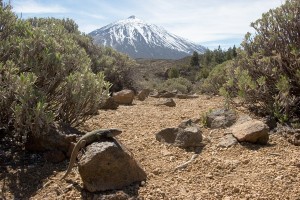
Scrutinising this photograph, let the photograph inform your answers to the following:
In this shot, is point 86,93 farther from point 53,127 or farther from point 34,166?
point 34,166

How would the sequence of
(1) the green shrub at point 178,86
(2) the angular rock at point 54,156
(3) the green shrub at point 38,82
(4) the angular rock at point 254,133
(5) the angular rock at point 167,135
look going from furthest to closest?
1. (1) the green shrub at point 178,86
2. (5) the angular rock at point 167,135
3. (4) the angular rock at point 254,133
4. (2) the angular rock at point 54,156
5. (3) the green shrub at point 38,82

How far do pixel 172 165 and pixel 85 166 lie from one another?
1222 mm

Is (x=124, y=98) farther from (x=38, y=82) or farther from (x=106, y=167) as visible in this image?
(x=106, y=167)

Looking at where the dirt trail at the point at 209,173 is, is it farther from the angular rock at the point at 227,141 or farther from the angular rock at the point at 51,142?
the angular rock at the point at 51,142

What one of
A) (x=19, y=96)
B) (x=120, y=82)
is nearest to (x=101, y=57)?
(x=120, y=82)

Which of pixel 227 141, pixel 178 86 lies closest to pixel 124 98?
pixel 227 141

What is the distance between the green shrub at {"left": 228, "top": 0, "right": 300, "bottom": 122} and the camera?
5742mm

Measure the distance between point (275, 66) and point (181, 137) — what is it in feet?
7.46

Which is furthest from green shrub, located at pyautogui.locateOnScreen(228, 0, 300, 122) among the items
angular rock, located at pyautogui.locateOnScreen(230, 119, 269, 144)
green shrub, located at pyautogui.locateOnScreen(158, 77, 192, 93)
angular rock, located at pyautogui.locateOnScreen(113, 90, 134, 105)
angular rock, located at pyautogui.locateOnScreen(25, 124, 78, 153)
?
green shrub, located at pyautogui.locateOnScreen(158, 77, 192, 93)

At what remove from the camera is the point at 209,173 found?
13.8 ft

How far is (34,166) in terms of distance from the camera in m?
4.45

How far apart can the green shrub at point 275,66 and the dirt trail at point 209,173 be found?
787 mm

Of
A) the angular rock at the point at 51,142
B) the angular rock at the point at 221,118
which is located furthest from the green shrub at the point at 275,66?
the angular rock at the point at 51,142

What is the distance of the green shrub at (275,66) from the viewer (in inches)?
226
